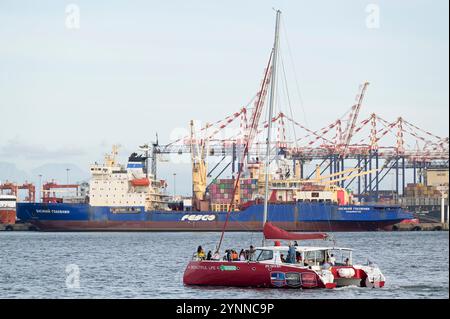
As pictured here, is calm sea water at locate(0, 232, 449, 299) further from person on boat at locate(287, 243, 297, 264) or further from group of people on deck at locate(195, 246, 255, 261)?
group of people on deck at locate(195, 246, 255, 261)

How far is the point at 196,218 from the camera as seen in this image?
125 m

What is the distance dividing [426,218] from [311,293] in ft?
394

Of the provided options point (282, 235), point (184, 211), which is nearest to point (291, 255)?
point (282, 235)

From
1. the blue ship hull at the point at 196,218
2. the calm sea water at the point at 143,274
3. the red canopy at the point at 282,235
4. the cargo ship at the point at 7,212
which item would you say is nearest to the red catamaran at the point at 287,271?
the red canopy at the point at 282,235

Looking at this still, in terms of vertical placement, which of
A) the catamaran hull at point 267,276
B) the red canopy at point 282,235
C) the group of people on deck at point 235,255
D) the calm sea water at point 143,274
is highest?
the red canopy at point 282,235

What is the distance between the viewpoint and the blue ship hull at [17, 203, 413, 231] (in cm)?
12238

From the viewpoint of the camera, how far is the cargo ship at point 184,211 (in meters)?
123

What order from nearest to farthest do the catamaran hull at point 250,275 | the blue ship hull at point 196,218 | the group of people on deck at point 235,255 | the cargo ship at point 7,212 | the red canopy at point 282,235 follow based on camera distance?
the catamaran hull at point 250,275 → the group of people on deck at point 235,255 → the red canopy at point 282,235 → the blue ship hull at point 196,218 → the cargo ship at point 7,212

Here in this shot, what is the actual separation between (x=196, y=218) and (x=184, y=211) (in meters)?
3.83

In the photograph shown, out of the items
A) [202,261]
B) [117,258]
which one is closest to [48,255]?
[117,258]

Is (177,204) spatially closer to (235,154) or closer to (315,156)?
(235,154)

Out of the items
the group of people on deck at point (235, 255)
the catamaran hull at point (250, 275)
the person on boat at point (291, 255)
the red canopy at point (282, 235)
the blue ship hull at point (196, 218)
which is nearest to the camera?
the catamaran hull at point (250, 275)

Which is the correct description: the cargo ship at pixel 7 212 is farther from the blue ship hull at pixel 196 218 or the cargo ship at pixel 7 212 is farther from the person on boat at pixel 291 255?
the person on boat at pixel 291 255
